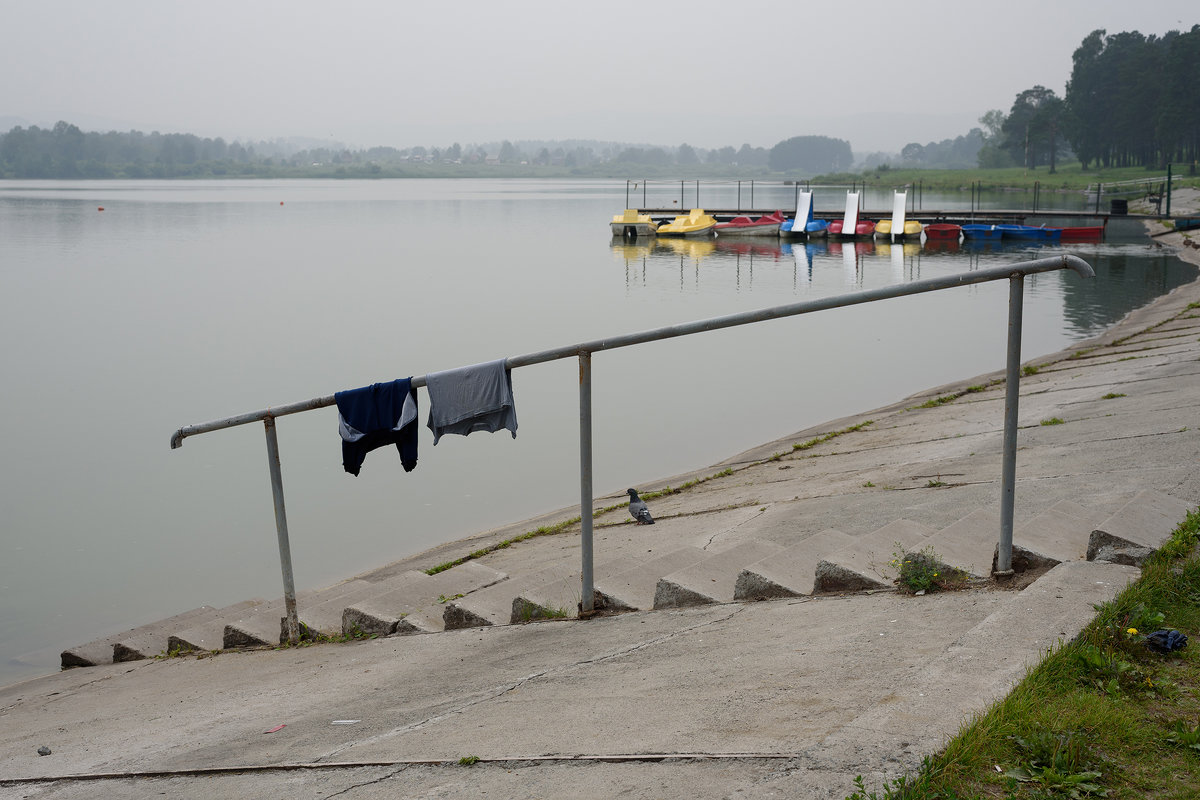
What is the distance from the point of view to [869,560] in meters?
5.77

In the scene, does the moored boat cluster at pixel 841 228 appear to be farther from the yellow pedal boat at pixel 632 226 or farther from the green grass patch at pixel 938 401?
the green grass patch at pixel 938 401

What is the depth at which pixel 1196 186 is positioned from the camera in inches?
3452

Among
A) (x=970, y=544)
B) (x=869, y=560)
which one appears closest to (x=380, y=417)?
(x=869, y=560)

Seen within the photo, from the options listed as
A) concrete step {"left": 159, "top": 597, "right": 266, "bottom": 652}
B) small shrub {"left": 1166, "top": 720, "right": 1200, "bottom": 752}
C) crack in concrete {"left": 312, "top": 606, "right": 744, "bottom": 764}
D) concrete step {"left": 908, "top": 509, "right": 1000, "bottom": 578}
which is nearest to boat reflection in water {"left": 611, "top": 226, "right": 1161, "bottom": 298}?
concrete step {"left": 159, "top": 597, "right": 266, "bottom": 652}

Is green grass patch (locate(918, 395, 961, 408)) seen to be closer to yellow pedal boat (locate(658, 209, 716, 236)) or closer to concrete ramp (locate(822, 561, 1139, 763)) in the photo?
concrete ramp (locate(822, 561, 1139, 763))

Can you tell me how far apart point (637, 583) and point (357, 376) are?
1877 centimetres

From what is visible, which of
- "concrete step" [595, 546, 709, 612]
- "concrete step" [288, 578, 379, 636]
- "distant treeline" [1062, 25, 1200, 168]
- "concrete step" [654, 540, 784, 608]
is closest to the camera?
"concrete step" [654, 540, 784, 608]

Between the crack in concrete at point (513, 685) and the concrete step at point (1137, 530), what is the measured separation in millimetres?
1768

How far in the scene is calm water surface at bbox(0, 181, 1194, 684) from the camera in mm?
13344

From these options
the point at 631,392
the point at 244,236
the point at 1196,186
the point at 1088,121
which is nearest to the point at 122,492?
the point at 631,392

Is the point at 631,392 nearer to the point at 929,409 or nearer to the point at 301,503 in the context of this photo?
the point at 929,409

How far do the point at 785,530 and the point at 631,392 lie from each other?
13426 mm

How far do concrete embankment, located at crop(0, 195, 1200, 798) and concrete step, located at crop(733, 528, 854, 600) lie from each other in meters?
0.02

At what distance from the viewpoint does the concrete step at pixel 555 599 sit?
6074mm
